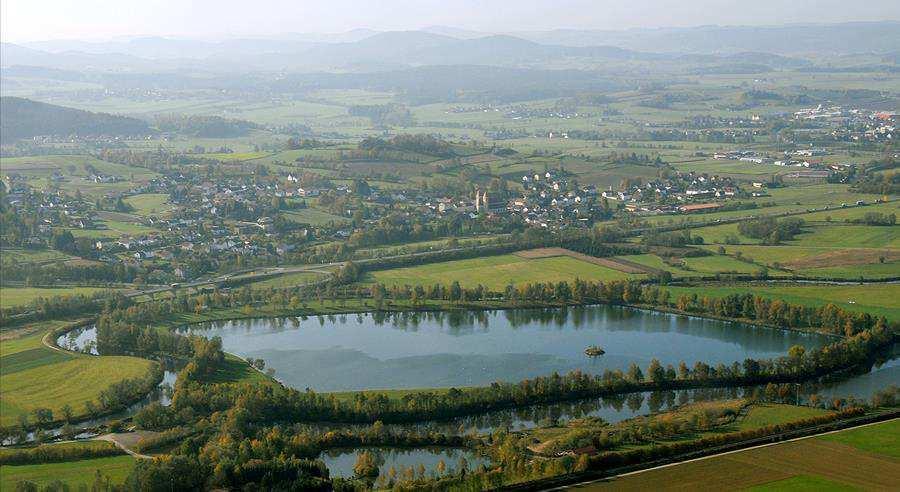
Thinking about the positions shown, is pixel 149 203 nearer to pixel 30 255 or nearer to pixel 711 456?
pixel 30 255

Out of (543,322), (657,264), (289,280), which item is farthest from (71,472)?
(657,264)

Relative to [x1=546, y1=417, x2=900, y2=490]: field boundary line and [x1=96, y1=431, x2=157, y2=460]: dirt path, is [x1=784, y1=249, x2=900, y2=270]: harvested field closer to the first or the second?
[x1=546, y1=417, x2=900, y2=490]: field boundary line


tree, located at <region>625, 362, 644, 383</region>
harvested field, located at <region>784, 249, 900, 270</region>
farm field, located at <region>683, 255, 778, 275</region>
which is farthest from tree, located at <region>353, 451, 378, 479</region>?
harvested field, located at <region>784, 249, 900, 270</region>

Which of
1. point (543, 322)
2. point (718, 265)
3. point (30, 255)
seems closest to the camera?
point (543, 322)

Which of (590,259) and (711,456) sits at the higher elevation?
(590,259)

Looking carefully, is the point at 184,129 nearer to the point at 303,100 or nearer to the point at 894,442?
the point at 303,100

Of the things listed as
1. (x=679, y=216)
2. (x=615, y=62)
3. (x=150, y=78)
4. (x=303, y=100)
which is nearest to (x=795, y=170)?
(x=679, y=216)

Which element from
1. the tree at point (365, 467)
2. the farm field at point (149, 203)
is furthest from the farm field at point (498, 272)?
the farm field at point (149, 203)

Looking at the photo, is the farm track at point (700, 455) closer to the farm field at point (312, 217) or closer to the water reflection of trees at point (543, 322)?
the water reflection of trees at point (543, 322)
